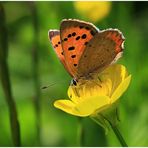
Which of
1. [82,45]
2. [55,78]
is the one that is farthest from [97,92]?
[55,78]

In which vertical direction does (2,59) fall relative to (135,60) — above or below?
above

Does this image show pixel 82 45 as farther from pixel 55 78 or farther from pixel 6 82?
pixel 55 78

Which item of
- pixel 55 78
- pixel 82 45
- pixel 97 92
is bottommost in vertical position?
pixel 55 78

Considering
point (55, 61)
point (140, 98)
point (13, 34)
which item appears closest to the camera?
point (140, 98)

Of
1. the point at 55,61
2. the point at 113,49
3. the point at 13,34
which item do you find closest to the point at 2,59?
the point at 113,49

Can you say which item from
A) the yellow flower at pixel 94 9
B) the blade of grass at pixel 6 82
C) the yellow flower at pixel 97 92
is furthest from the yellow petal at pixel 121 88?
the yellow flower at pixel 94 9

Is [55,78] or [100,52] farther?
[55,78]

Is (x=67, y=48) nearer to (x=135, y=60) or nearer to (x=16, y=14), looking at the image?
(x=135, y=60)
